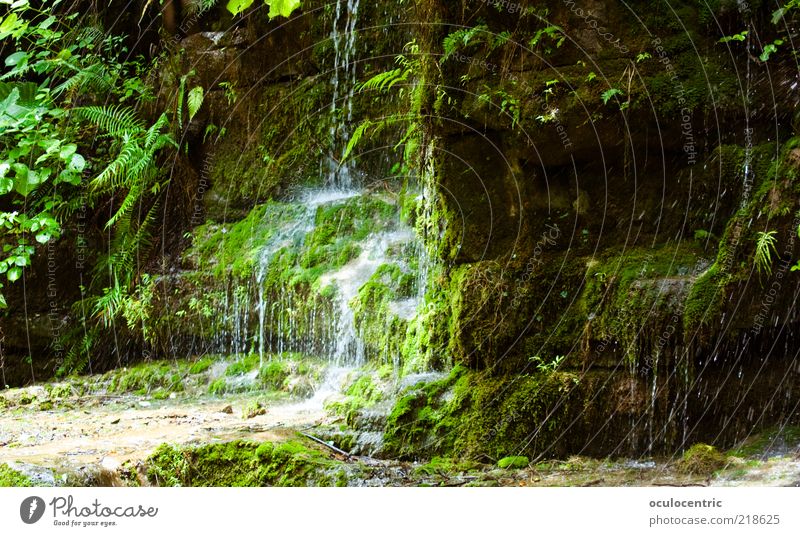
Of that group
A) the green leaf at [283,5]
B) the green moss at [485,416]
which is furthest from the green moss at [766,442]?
the green leaf at [283,5]

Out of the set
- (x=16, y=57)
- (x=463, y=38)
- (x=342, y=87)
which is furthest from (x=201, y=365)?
(x=463, y=38)

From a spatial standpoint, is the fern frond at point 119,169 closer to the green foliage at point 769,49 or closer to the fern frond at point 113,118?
the fern frond at point 113,118

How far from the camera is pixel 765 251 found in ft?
9.42

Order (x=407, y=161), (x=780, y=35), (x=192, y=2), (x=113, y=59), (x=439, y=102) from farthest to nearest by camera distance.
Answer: (x=192, y=2)
(x=113, y=59)
(x=407, y=161)
(x=439, y=102)
(x=780, y=35)

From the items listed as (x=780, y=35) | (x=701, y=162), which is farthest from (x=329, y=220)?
(x=780, y=35)

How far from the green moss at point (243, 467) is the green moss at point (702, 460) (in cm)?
158

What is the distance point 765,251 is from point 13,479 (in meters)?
3.67

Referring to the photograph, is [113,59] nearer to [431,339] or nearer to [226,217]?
[226,217]

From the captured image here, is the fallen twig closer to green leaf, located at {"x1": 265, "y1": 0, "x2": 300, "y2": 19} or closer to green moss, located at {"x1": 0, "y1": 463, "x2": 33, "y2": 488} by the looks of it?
green moss, located at {"x1": 0, "y1": 463, "x2": 33, "y2": 488}

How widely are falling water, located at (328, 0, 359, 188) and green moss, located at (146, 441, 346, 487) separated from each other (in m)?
2.98

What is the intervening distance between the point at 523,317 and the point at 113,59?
13.4 ft

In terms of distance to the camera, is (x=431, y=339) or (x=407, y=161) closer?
(x=431, y=339)

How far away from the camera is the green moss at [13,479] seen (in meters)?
2.76

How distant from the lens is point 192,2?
17.9ft
